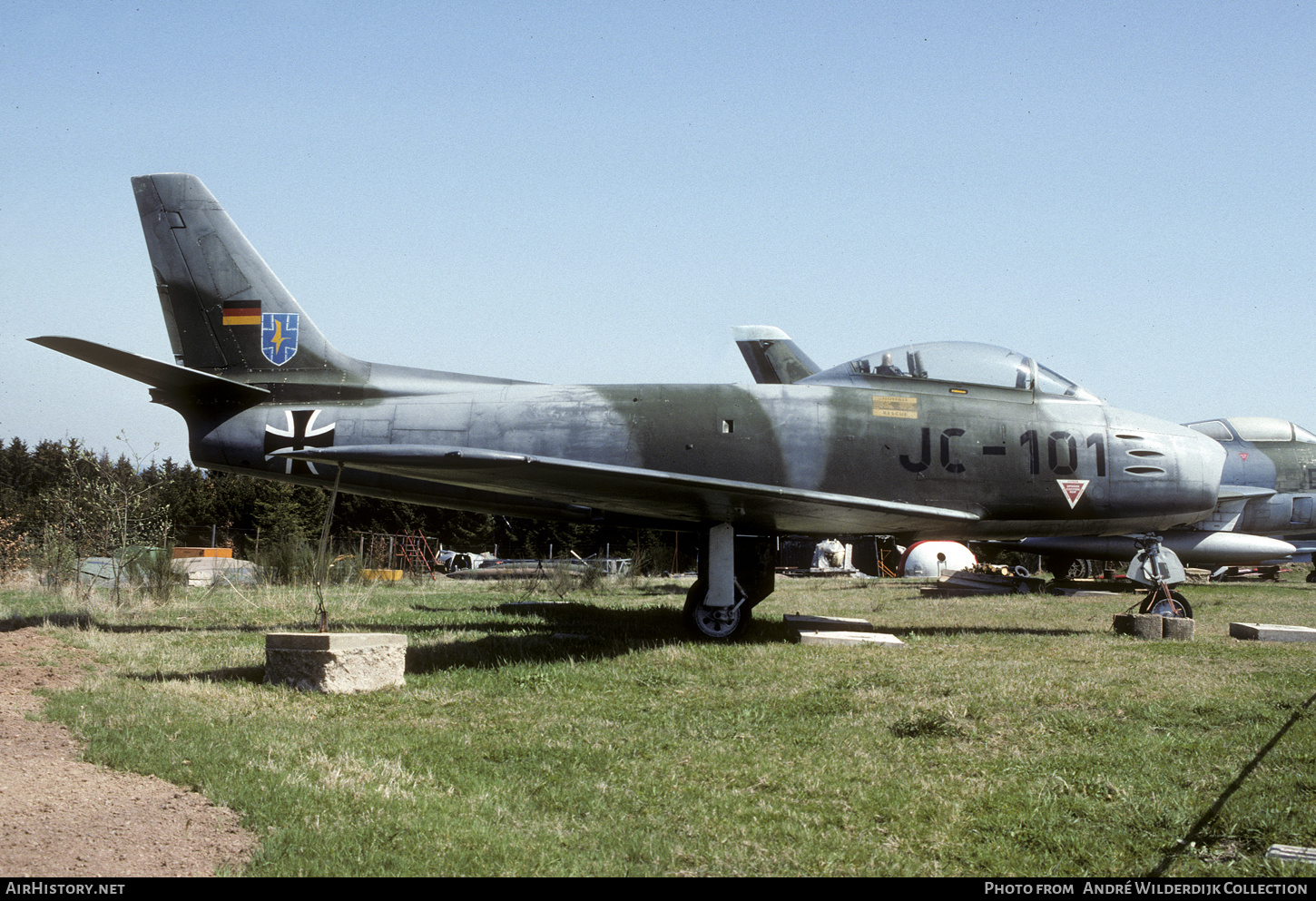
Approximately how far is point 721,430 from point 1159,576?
19.4 feet

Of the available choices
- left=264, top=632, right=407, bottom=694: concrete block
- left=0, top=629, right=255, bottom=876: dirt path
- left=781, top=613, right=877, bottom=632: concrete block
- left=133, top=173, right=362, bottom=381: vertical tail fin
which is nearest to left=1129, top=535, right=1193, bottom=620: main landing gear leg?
left=781, top=613, right=877, bottom=632: concrete block

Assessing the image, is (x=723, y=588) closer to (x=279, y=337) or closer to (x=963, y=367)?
(x=963, y=367)

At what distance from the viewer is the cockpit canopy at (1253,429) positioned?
15.1 meters

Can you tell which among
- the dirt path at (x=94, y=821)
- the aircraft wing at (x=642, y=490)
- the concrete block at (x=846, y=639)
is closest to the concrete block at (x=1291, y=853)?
the dirt path at (x=94, y=821)

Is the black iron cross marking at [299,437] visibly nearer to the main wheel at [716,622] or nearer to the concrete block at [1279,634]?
the main wheel at [716,622]

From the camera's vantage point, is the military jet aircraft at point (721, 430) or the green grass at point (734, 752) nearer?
the green grass at point (734, 752)

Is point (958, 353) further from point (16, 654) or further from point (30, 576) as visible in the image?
point (30, 576)

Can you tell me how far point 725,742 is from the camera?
5.66m

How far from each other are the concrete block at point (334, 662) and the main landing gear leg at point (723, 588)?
3877 millimetres

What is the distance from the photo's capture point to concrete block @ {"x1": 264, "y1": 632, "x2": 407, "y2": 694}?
7.03 meters

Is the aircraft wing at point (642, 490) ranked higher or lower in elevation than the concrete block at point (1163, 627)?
higher

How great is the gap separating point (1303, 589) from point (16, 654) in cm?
2628

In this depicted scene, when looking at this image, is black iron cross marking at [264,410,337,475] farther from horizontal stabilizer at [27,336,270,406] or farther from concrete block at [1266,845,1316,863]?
concrete block at [1266,845,1316,863]

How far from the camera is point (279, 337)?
1141 centimetres
